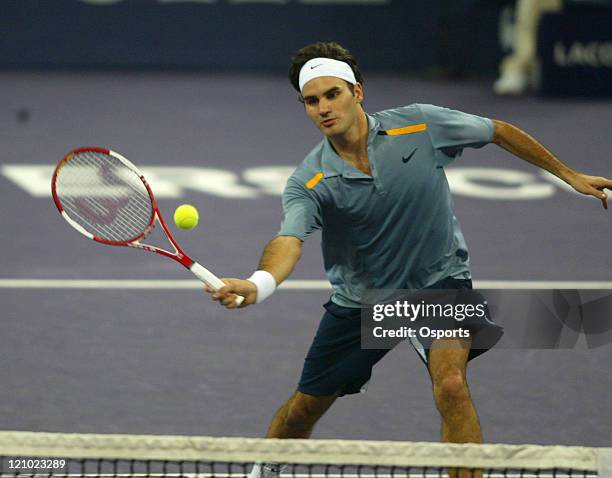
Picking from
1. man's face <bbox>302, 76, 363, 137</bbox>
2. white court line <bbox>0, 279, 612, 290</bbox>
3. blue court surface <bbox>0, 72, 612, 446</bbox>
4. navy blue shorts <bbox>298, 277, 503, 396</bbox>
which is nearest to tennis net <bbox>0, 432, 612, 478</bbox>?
navy blue shorts <bbox>298, 277, 503, 396</bbox>

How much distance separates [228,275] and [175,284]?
40cm

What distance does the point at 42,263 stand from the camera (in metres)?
10.3

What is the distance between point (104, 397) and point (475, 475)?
2.89 meters

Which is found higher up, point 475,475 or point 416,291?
point 416,291

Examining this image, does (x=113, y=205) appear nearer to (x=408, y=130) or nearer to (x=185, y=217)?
(x=185, y=217)

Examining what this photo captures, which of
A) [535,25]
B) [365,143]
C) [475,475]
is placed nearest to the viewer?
[475,475]

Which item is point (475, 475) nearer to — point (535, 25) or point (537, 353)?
point (537, 353)

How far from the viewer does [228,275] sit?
988 cm

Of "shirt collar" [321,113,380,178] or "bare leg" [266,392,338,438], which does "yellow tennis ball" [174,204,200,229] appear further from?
"bare leg" [266,392,338,438]

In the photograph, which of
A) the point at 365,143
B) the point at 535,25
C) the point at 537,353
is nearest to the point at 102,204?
the point at 365,143

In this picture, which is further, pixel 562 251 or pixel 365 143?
pixel 562 251

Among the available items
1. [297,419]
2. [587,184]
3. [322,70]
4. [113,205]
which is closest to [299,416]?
[297,419]

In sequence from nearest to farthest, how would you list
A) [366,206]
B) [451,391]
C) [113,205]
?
[451,391] → [366,206] → [113,205]

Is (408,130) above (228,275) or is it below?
below
